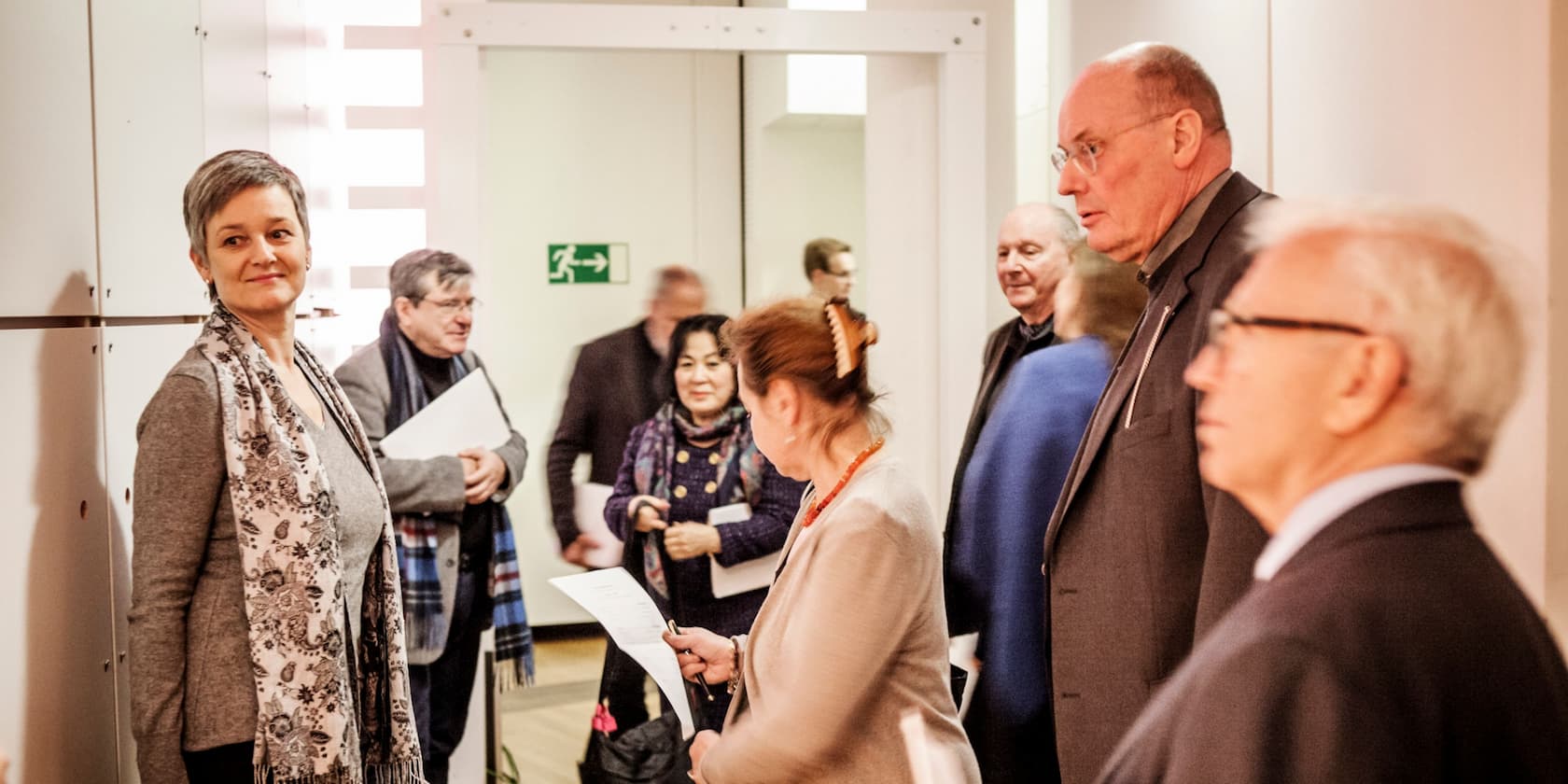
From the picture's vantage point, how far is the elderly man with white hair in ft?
Answer: 2.43

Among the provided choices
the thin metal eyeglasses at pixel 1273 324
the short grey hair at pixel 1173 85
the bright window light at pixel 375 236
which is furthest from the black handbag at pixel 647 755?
the thin metal eyeglasses at pixel 1273 324

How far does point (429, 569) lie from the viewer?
3.19m

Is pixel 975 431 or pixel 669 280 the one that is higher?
pixel 669 280

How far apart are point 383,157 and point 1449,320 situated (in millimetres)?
3230

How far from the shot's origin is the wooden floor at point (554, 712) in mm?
4254

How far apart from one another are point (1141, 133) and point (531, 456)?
4.10 metres

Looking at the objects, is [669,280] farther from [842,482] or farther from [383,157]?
[842,482]

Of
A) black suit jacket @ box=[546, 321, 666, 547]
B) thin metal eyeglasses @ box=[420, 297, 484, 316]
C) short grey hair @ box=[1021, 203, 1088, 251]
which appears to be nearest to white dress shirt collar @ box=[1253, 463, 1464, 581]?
short grey hair @ box=[1021, 203, 1088, 251]

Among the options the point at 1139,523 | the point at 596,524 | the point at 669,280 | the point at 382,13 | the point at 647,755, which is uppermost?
the point at 382,13

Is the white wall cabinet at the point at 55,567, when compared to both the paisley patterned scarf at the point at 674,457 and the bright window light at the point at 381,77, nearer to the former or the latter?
the paisley patterned scarf at the point at 674,457

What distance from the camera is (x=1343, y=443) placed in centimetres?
76

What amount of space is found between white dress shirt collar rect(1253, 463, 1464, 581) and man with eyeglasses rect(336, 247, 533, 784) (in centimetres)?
261

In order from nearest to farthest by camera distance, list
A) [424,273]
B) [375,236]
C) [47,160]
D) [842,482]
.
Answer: [842,482] → [47,160] → [424,273] → [375,236]

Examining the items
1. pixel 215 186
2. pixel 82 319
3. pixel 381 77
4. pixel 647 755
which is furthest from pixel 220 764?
pixel 381 77
